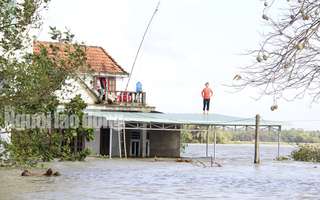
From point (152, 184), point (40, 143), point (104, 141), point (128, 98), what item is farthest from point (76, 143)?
point (40, 143)

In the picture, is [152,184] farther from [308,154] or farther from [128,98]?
[308,154]

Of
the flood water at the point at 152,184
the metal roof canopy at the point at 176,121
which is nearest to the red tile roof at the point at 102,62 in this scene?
the metal roof canopy at the point at 176,121

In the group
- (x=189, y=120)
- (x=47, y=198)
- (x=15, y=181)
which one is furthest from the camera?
(x=189, y=120)

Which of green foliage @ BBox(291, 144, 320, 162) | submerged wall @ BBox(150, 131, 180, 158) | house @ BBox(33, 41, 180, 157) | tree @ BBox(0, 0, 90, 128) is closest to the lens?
tree @ BBox(0, 0, 90, 128)

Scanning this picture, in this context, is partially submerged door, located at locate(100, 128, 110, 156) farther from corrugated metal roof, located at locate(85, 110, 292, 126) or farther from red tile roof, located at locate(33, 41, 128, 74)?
red tile roof, located at locate(33, 41, 128, 74)

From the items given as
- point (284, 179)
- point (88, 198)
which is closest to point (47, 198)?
point (88, 198)

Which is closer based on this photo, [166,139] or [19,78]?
[19,78]

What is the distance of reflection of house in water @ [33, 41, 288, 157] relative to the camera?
1200 inches

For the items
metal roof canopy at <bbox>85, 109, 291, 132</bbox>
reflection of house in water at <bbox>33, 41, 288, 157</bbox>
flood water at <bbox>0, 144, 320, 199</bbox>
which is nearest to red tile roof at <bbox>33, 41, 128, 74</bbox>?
reflection of house in water at <bbox>33, 41, 288, 157</bbox>

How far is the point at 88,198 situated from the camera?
13766 millimetres

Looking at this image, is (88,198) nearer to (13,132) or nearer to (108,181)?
(13,132)

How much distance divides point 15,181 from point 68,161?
32.2 ft

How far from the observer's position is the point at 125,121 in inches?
1216

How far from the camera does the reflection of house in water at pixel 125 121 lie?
100.0 ft
